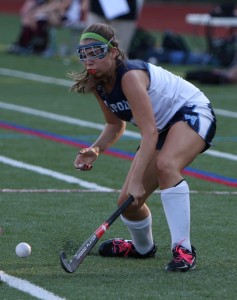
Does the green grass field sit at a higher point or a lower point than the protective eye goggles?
lower

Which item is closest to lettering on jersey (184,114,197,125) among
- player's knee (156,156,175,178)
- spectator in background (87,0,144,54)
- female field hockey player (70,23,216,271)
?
female field hockey player (70,23,216,271)

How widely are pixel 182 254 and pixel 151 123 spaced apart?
83cm

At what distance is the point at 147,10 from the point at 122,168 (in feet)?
92.9

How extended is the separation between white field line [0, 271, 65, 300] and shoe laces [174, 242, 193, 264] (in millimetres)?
938

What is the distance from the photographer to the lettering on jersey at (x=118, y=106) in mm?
6375

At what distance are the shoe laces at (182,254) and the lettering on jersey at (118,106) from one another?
0.90 metres

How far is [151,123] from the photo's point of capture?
6148mm

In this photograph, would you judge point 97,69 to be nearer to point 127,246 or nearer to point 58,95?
point 127,246

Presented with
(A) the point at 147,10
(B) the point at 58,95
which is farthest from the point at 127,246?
(A) the point at 147,10

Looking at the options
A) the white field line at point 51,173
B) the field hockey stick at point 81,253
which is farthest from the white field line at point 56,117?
the field hockey stick at point 81,253

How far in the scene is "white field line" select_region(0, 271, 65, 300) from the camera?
5614mm

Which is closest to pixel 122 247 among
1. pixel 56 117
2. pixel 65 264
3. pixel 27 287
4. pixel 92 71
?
pixel 65 264

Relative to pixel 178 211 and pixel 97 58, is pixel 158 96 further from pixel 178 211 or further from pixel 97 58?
pixel 178 211

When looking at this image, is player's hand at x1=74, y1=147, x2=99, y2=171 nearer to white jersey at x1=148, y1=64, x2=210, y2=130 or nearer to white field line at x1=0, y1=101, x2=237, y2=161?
white jersey at x1=148, y1=64, x2=210, y2=130
